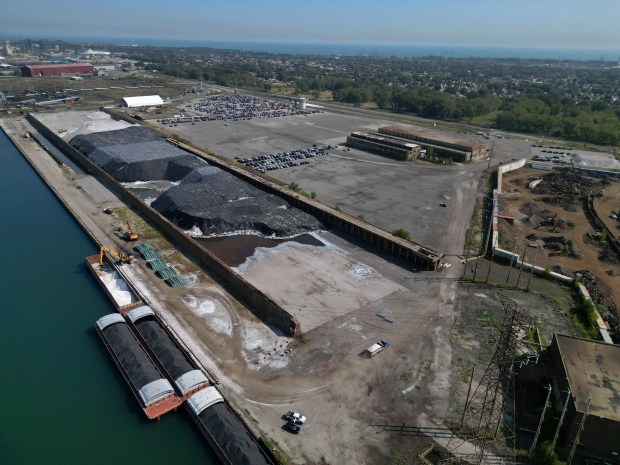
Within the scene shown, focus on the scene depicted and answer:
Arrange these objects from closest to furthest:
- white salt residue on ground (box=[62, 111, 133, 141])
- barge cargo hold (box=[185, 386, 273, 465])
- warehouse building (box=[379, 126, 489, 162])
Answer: barge cargo hold (box=[185, 386, 273, 465]) < warehouse building (box=[379, 126, 489, 162]) < white salt residue on ground (box=[62, 111, 133, 141])

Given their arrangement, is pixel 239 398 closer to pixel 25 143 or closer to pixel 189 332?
pixel 189 332

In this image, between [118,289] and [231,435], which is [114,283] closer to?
[118,289]

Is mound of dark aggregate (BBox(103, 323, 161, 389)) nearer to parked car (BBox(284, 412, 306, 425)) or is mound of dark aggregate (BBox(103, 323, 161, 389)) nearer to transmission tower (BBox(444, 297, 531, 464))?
parked car (BBox(284, 412, 306, 425))

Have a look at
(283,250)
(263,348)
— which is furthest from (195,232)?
(263,348)

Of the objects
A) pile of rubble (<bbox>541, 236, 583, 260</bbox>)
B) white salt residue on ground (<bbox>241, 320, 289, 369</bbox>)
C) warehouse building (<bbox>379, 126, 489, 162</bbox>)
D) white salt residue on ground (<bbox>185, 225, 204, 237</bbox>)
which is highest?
warehouse building (<bbox>379, 126, 489, 162</bbox>)

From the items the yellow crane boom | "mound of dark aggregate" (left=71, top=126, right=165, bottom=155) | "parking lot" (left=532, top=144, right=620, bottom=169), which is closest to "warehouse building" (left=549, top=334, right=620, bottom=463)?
the yellow crane boom

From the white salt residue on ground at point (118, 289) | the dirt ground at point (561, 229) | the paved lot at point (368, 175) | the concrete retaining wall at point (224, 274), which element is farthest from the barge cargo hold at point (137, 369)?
the dirt ground at point (561, 229)

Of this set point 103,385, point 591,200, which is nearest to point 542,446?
point 103,385

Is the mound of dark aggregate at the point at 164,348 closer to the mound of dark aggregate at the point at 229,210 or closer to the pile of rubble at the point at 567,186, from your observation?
the mound of dark aggregate at the point at 229,210
